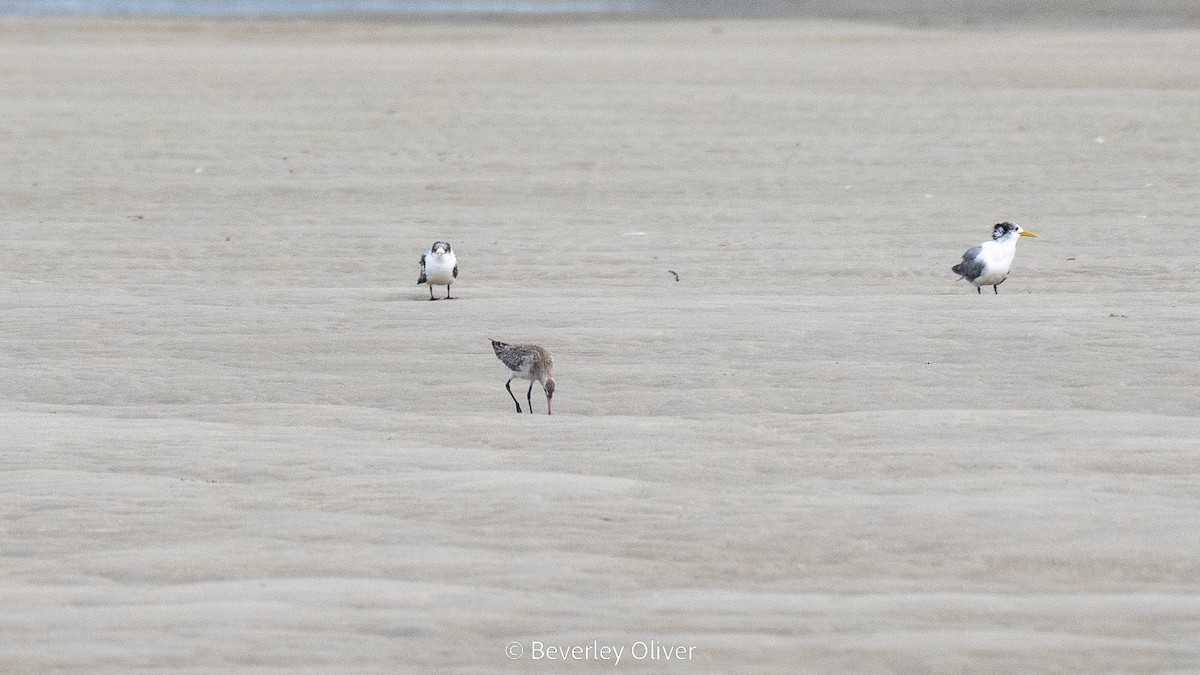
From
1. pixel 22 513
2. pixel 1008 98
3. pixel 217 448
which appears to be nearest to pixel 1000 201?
pixel 1008 98

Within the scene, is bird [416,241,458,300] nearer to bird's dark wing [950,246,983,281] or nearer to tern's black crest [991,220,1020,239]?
bird's dark wing [950,246,983,281]

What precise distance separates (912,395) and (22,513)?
145 inches

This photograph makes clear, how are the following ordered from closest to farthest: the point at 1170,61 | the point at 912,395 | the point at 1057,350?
the point at 912,395 < the point at 1057,350 < the point at 1170,61

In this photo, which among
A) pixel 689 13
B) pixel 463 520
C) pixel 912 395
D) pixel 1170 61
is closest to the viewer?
pixel 463 520

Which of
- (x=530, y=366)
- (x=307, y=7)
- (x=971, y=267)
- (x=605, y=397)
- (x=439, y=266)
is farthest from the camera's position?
(x=307, y=7)

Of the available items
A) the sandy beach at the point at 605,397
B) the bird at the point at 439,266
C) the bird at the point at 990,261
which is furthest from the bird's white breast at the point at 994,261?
the bird at the point at 439,266

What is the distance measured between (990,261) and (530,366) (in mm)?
3810

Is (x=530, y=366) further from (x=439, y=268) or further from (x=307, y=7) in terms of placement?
(x=307, y=7)

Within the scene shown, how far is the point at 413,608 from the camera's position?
4.53 meters

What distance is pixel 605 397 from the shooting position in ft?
23.6

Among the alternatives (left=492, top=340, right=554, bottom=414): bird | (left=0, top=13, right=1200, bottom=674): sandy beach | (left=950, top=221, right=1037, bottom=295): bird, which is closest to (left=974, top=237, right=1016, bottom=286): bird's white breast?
(left=950, top=221, right=1037, bottom=295): bird

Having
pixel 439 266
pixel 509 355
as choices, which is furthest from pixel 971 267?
pixel 509 355

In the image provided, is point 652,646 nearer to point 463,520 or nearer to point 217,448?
point 463,520

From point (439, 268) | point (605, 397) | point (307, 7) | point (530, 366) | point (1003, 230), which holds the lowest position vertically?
point (605, 397)
